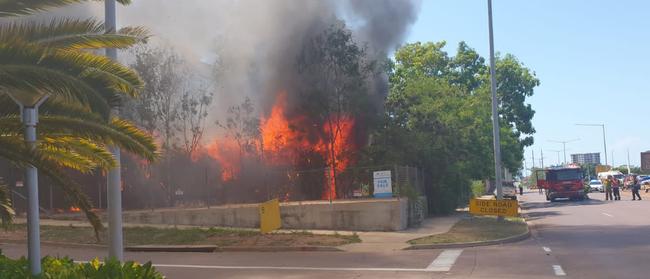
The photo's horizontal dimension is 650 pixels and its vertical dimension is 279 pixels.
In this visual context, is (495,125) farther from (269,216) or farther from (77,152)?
(77,152)

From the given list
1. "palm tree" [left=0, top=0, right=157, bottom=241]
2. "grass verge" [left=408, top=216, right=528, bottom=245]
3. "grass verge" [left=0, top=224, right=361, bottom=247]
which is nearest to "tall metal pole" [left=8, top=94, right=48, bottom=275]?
"palm tree" [left=0, top=0, right=157, bottom=241]

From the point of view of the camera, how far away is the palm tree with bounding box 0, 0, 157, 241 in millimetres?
6891

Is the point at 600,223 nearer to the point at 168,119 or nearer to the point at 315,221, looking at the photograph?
the point at 315,221

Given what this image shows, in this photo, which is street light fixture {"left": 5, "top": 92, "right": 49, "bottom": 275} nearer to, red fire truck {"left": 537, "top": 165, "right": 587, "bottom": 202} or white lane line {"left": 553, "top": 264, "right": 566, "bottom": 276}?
white lane line {"left": 553, "top": 264, "right": 566, "bottom": 276}

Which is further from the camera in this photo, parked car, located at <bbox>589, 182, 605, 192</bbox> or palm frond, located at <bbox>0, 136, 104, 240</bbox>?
parked car, located at <bbox>589, 182, 605, 192</bbox>

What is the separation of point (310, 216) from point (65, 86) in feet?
49.9

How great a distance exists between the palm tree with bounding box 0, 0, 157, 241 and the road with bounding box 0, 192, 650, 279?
14.5ft

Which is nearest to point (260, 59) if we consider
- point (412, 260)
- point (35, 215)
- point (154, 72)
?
point (154, 72)

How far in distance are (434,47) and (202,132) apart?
78.8ft

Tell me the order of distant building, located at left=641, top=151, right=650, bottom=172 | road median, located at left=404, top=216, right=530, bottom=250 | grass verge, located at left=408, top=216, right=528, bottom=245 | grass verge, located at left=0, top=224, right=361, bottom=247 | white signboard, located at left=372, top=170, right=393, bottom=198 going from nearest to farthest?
road median, located at left=404, top=216, right=530, bottom=250 → grass verge, located at left=408, top=216, right=528, bottom=245 → grass verge, located at left=0, top=224, right=361, bottom=247 → white signboard, located at left=372, top=170, right=393, bottom=198 → distant building, located at left=641, top=151, right=650, bottom=172

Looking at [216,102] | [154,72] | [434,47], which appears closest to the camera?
[154,72]

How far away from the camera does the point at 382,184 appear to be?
72.1 ft

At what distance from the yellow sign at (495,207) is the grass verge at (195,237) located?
6.17 meters

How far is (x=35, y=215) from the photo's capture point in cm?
727
